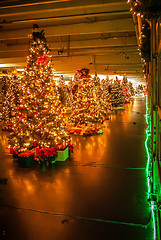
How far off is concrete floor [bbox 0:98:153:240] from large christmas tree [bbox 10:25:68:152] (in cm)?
75

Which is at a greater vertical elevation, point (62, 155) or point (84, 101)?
point (84, 101)

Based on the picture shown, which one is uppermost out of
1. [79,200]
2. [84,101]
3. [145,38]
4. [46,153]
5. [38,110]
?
[145,38]

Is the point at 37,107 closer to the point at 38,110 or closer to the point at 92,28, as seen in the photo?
the point at 38,110

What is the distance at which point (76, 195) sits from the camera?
3697 millimetres

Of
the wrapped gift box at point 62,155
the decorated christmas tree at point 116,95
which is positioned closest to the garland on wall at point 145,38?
the wrapped gift box at point 62,155

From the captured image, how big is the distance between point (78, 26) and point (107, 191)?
527 cm

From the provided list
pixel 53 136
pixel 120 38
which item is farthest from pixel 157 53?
pixel 120 38

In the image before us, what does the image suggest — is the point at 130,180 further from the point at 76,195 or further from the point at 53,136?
the point at 53,136

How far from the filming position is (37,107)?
5.81m

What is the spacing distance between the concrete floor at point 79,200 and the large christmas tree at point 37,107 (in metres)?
0.75

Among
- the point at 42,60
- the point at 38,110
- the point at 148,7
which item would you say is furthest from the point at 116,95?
the point at 148,7

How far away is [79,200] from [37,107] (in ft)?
10.4

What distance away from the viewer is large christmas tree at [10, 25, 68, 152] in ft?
18.9

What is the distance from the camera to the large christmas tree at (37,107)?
5.77m
